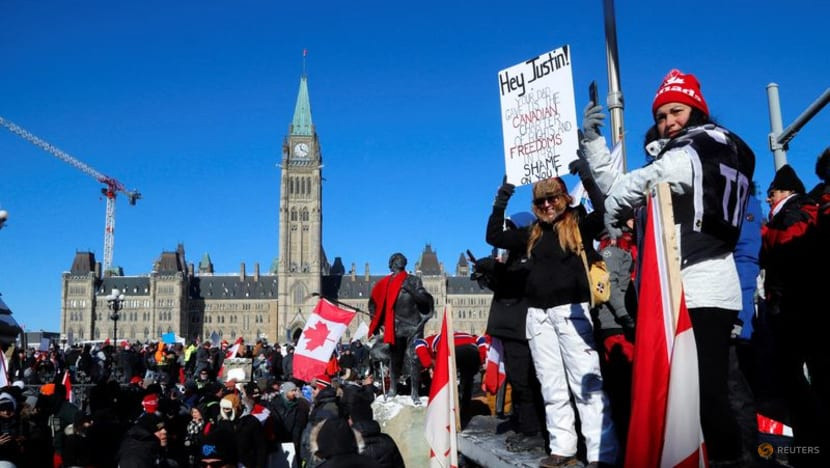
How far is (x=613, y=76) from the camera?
770 centimetres

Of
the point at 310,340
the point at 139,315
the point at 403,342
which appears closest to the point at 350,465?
the point at 403,342

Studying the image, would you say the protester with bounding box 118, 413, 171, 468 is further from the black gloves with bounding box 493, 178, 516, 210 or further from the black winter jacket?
the black gloves with bounding box 493, 178, 516, 210

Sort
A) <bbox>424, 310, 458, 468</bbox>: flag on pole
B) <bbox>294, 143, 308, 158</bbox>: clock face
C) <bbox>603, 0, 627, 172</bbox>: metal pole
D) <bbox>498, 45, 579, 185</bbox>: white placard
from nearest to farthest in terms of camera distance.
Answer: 1. <bbox>424, 310, 458, 468</bbox>: flag on pole
2. <bbox>498, 45, 579, 185</bbox>: white placard
3. <bbox>603, 0, 627, 172</bbox>: metal pole
4. <bbox>294, 143, 308, 158</bbox>: clock face

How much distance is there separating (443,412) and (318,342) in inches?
275

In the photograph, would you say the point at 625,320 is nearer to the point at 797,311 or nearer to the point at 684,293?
the point at 797,311

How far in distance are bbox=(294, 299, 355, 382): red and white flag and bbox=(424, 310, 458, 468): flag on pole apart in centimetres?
641

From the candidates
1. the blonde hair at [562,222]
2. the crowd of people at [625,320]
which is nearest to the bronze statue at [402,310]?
the crowd of people at [625,320]

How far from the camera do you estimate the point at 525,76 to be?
6598 millimetres

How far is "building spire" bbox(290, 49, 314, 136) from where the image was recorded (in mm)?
116312

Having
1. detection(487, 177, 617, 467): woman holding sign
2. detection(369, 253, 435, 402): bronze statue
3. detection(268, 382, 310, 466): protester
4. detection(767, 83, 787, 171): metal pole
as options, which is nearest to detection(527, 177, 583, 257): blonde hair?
detection(487, 177, 617, 467): woman holding sign

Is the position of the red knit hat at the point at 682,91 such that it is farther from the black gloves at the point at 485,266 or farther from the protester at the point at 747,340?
the black gloves at the point at 485,266

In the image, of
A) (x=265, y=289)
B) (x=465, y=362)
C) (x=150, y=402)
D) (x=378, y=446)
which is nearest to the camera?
(x=378, y=446)

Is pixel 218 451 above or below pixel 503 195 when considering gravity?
below

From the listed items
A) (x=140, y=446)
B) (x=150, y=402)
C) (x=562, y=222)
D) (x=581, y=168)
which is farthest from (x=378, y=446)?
(x=150, y=402)
